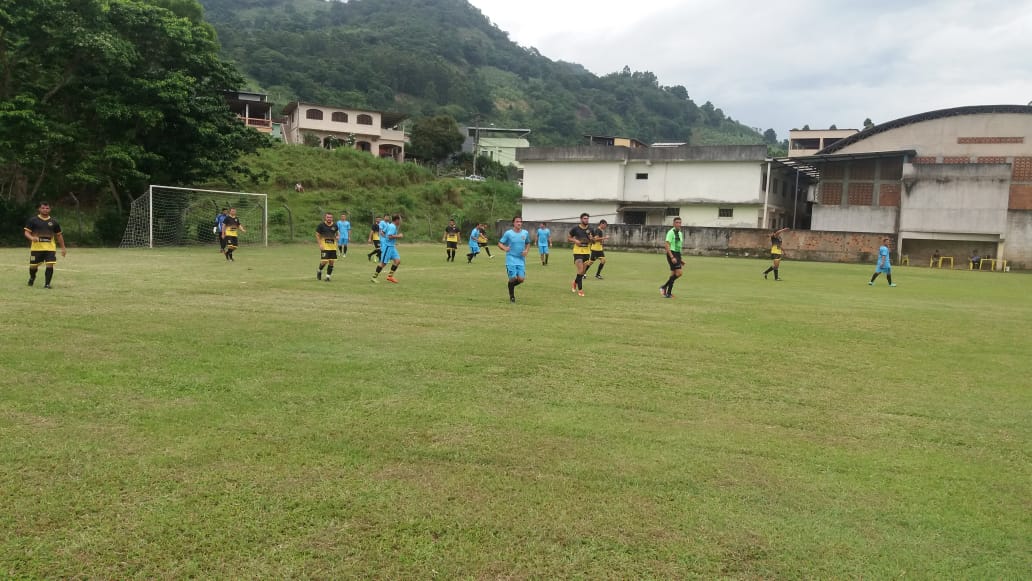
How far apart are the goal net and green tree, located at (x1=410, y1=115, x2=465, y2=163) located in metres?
31.6

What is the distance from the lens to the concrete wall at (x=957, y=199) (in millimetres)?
34281

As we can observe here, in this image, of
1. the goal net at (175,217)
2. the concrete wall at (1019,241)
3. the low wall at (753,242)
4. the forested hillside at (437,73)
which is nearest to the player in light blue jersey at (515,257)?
the goal net at (175,217)

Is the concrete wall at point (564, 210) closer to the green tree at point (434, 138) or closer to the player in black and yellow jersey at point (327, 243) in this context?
the green tree at point (434, 138)

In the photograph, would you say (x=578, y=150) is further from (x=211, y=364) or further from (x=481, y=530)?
A: (x=481, y=530)

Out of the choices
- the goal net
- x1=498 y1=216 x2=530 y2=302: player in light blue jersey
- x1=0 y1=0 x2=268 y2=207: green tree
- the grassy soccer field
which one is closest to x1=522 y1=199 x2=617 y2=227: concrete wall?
the goal net

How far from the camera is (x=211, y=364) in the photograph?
22.1ft

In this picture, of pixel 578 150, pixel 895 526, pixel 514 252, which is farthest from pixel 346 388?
pixel 578 150

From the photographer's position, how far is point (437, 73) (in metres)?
96.1

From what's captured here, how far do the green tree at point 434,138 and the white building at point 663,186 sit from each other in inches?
658

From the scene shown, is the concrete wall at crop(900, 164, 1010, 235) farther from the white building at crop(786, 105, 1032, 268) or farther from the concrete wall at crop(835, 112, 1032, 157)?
the concrete wall at crop(835, 112, 1032, 157)

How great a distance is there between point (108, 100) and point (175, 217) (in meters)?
5.17

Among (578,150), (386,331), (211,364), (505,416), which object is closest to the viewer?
(505,416)

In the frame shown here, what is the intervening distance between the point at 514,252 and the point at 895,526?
9.51 metres

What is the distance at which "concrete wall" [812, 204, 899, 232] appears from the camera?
122 ft
